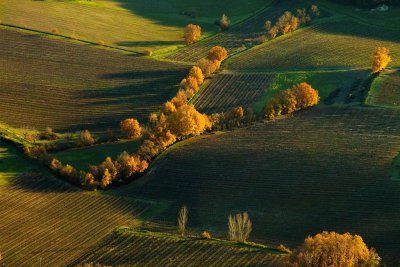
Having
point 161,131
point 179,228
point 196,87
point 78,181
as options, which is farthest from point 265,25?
point 179,228

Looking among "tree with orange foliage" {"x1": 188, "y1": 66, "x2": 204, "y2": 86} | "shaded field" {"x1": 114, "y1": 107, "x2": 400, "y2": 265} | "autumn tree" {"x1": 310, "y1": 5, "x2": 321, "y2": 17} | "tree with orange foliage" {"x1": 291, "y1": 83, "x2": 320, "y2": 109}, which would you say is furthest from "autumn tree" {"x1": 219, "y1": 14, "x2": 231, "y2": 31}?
"shaded field" {"x1": 114, "y1": 107, "x2": 400, "y2": 265}

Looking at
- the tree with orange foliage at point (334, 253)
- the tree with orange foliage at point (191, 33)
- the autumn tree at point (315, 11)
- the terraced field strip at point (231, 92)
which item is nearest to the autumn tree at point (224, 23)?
the tree with orange foliage at point (191, 33)

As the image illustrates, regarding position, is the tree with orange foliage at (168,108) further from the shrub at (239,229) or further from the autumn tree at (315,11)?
the autumn tree at (315,11)

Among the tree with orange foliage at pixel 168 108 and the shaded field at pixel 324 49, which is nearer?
the tree with orange foliage at pixel 168 108

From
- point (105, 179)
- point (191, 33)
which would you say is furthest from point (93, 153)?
point (191, 33)

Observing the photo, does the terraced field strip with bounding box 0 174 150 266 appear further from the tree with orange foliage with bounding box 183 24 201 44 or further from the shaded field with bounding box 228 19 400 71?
the tree with orange foliage with bounding box 183 24 201 44

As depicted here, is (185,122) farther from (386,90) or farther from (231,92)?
(386,90)

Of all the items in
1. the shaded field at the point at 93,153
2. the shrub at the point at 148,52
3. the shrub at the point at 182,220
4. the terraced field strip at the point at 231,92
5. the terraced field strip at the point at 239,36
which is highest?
the terraced field strip at the point at 239,36
